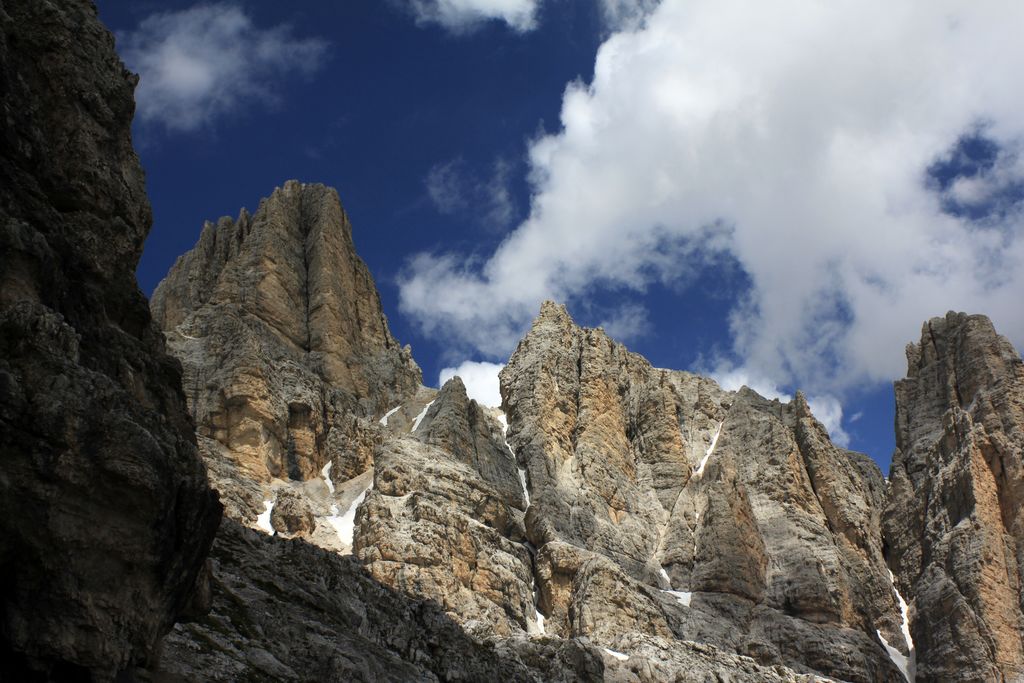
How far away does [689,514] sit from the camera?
95062 mm

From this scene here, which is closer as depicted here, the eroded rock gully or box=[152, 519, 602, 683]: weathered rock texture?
the eroded rock gully

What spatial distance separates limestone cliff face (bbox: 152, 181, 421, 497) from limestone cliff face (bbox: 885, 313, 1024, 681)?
169 ft

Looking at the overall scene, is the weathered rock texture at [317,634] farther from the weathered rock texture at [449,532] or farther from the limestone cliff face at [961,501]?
the limestone cliff face at [961,501]

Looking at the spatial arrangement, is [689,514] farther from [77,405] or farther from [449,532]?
[77,405]

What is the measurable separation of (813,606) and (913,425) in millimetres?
34752

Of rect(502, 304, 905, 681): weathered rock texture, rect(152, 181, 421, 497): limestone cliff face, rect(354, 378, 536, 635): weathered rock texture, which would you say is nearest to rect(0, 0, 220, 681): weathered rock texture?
rect(354, 378, 536, 635): weathered rock texture

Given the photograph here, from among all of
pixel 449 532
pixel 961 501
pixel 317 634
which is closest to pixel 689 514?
pixel 961 501

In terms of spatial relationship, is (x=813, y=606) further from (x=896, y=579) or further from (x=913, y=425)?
(x=913, y=425)

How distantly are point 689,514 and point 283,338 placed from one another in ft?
145

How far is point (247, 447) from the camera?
79.8 meters

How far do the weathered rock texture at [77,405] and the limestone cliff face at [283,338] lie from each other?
49.9 meters

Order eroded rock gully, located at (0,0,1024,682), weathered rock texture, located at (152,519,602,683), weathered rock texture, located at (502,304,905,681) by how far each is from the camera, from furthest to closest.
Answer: weathered rock texture, located at (502,304,905,681) < weathered rock texture, located at (152,519,602,683) < eroded rock gully, located at (0,0,1024,682)

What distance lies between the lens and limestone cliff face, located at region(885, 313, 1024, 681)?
3162 inches

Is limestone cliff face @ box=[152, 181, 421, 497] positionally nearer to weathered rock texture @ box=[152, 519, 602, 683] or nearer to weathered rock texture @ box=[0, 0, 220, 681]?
weathered rock texture @ box=[152, 519, 602, 683]
